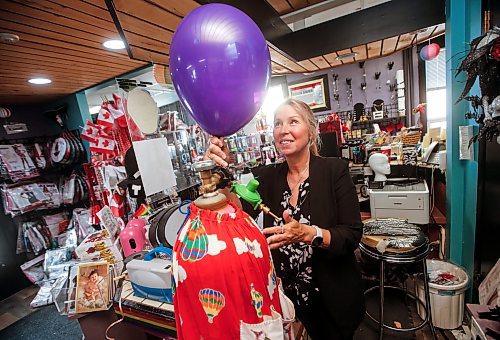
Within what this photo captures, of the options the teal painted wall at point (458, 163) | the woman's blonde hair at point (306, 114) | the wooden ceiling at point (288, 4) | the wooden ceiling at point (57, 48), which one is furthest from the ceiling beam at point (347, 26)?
the wooden ceiling at point (57, 48)

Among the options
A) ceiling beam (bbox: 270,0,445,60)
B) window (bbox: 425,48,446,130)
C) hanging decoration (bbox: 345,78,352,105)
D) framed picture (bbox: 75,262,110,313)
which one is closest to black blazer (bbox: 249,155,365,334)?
framed picture (bbox: 75,262,110,313)

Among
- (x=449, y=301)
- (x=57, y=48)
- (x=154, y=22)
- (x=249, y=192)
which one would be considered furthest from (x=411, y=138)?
(x=57, y=48)

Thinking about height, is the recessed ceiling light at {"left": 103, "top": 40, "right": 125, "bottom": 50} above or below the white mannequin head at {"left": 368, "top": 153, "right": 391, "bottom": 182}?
above

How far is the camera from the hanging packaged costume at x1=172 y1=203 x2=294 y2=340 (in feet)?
1.93

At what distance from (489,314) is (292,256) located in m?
1.18

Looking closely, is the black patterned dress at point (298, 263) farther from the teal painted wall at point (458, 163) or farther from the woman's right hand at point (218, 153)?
the teal painted wall at point (458, 163)

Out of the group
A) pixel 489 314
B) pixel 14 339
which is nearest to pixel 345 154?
pixel 489 314

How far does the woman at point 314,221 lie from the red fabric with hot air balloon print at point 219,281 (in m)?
0.47

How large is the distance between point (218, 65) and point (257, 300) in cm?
63

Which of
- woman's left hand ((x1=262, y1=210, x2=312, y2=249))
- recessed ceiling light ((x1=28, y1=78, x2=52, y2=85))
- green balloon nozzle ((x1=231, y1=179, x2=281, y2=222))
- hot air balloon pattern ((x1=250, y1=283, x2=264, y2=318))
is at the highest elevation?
recessed ceiling light ((x1=28, y1=78, x2=52, y2=85))

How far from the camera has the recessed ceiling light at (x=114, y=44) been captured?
2.14 m

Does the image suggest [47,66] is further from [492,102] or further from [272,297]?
[492,102]

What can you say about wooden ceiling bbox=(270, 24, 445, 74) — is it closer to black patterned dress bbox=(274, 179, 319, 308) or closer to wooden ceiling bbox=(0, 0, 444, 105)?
wooden ceiling bbox=(0, 0, 444, 105)

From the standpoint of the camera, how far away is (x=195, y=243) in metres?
0.62
